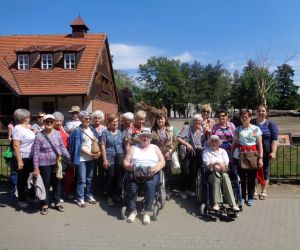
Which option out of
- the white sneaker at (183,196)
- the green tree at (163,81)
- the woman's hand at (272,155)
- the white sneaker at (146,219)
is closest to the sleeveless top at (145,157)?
the white sneaker at (146,219)

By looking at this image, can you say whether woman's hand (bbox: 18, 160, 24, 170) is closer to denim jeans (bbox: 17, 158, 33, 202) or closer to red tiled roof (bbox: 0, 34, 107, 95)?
denim jeans (bbox: 17, 158, 33, 202)

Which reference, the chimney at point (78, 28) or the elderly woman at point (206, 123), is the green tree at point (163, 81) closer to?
the chimney at point (78, 28)

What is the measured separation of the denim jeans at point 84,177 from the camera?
20.6 ft

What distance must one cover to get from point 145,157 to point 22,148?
209 cm

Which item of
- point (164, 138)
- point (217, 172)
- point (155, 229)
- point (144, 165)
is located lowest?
point (155, 229)

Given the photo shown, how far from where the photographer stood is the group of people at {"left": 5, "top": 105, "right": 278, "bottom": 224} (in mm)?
5770

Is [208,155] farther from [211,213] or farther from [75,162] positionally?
[75,162]

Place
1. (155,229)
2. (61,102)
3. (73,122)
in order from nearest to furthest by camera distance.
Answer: (155,229) → (73,122) → (61,102)

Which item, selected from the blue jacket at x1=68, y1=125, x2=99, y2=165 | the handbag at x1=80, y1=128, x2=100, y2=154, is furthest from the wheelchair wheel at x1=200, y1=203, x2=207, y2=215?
the blue jacket at x1=68, y1=125, x2=99, y2=165

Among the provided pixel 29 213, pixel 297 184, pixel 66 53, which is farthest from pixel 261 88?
pixel 29 213

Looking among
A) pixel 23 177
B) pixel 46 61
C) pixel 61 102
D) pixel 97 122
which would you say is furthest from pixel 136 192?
pixel 46 61

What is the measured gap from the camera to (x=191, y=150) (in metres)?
6.43

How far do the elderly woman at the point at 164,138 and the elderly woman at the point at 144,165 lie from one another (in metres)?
0.36

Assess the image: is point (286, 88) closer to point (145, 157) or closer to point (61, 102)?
point (61, 102)
